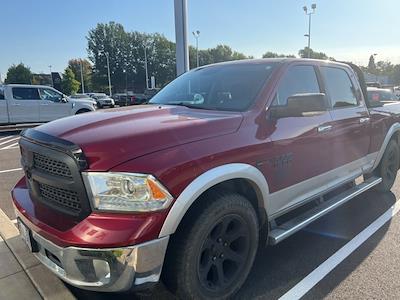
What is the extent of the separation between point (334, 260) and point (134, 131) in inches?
89.9

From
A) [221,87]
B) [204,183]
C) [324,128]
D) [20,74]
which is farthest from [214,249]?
[20,74]

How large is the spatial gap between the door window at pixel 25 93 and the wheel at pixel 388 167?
46.7 ft

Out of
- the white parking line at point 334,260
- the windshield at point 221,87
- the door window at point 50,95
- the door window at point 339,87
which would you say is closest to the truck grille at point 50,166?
the windshield at point 221,87

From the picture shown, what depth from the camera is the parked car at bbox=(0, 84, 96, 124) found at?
1500 centimetres

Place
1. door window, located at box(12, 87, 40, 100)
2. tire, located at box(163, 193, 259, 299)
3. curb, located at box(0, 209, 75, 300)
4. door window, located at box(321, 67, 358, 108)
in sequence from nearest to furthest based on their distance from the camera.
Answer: tire, located at box(163, 193, 259, 299)
curb, located at box(0, 209, 75, 300)
door window, located at box(321, 67, 358, 108)
door window, located at box(12, 87, 40, 100)

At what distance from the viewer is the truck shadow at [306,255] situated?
9.59 feet

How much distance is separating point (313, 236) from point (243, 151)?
185 cm

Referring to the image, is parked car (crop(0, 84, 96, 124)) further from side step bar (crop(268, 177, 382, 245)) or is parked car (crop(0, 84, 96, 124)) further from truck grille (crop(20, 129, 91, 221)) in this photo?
side step bar (crop(268, 177, 382, 245))

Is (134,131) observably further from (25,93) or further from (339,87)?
(25,93)

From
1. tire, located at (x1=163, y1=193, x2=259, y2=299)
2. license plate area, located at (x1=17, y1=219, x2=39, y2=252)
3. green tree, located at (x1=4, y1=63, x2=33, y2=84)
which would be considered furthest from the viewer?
green tree, located at (x1=4, y1=63, x2=33, y2=84)

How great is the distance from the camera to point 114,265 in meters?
2.14

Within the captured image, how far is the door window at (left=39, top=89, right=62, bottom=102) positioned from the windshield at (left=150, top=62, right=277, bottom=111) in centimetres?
1318

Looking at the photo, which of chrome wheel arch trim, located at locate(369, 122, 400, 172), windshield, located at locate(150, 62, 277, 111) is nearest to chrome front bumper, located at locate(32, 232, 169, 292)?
windshield, located at locate(150, 62, 277, 111)

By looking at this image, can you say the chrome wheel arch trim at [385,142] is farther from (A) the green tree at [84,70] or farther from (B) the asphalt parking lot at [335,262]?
(A) the green tree at [84,70]
